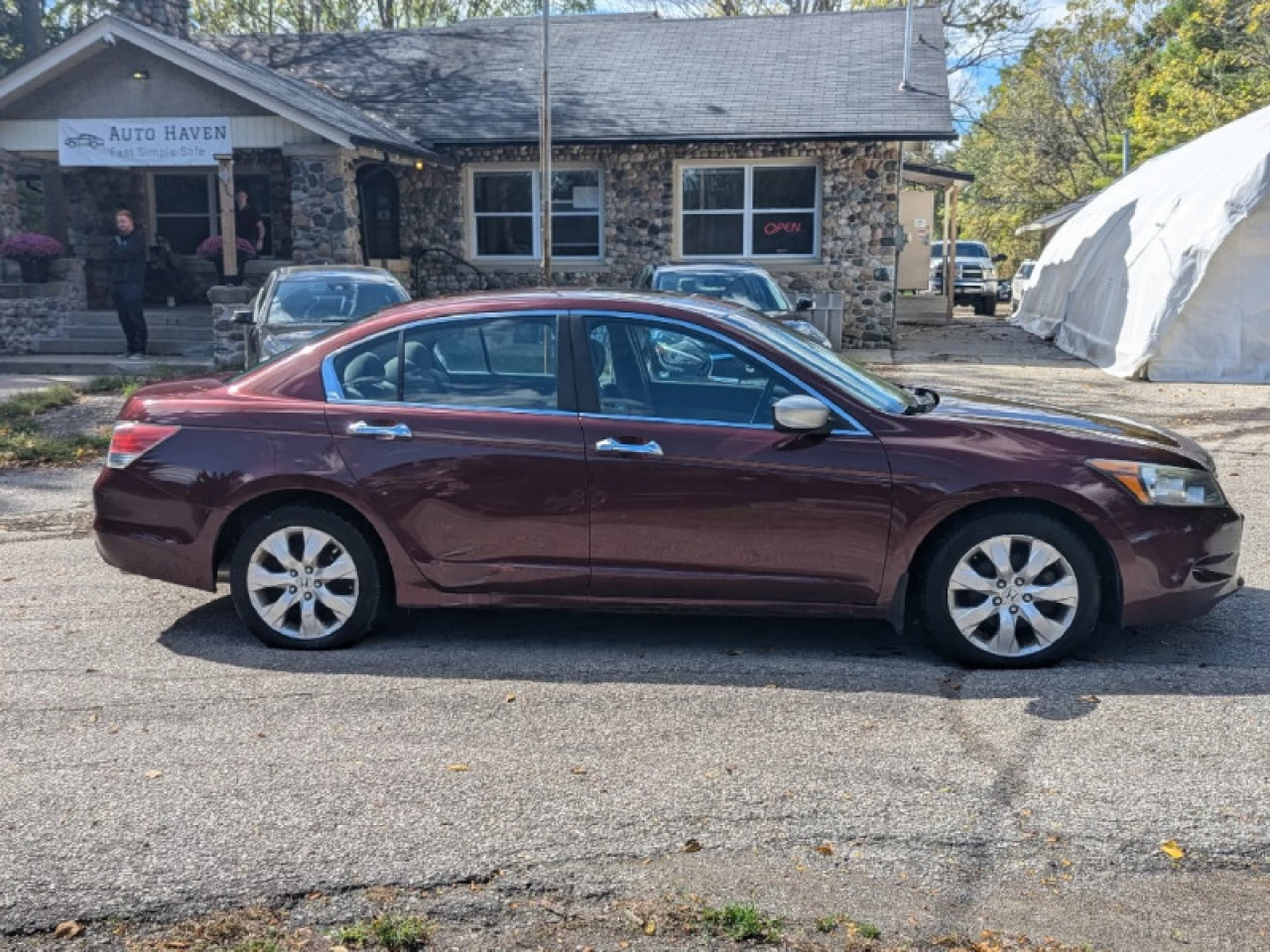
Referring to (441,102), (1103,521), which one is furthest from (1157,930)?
(441,102)

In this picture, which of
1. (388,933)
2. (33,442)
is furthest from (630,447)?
(33,442)

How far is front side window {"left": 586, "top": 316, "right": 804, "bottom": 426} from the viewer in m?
5.33

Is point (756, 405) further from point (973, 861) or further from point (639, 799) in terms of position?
point (973, 861)

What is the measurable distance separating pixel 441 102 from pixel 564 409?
18.5 meters

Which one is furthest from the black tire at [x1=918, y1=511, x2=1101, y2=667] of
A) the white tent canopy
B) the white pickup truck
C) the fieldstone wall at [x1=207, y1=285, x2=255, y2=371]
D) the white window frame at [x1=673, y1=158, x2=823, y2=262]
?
the white pickup truck

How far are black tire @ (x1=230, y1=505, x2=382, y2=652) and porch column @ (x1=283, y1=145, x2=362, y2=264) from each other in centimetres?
1367

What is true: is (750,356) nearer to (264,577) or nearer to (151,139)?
(264,577)

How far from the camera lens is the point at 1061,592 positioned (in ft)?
16.9

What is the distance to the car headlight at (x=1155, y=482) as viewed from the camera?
516 centimetres

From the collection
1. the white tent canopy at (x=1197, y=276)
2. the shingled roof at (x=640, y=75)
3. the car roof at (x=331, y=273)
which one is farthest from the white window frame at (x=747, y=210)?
the car roof at (x=331, y=273)

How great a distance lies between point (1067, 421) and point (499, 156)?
17.1 meters

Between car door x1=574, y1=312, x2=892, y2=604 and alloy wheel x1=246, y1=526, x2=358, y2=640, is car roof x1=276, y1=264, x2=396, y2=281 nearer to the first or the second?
alloy wheel x1=246, y1=526, x2=358, y2=640

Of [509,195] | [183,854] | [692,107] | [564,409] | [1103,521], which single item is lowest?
[183,854]

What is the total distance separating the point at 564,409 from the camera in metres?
5.36
